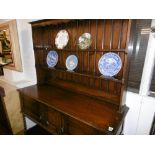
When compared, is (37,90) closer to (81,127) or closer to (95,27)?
(81,127)

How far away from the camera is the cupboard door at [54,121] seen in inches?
49.0

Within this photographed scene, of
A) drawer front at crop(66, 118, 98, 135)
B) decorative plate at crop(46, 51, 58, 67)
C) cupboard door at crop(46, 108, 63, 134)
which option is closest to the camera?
drawer front at crop(66, 118, 98, 135)

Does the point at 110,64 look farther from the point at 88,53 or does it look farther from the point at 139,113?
the point at 139,113

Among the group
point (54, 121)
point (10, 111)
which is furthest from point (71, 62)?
point (10, 111)

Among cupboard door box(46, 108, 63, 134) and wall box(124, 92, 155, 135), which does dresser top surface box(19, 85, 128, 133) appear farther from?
wall box(124, 92, 155, 135)

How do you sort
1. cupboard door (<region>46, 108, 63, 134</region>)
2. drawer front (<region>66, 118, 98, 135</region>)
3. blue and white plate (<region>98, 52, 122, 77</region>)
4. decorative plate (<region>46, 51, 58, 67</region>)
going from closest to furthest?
drawer front (<region>66, 118, 98, 135</region>), blue and white plate (<region>98, 52, 122, 77</region>), cupboard door (<region>46, 108, 63, 134</region>), decorative plate (<region>46, 51, 58, 67</region>)

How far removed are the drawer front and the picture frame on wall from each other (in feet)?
5.21

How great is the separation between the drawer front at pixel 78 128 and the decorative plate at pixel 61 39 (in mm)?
887

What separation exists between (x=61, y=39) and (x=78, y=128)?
3.46 ft

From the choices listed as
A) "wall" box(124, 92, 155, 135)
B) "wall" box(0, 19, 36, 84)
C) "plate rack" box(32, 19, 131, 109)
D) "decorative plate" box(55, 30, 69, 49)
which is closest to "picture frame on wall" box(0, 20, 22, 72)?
"wall" box(0, 19, 36, 84)

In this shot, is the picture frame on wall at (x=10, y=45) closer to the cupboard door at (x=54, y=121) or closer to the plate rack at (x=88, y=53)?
the plate rack at (x=88, y=53)

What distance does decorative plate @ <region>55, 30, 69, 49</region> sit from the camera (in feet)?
4.82
